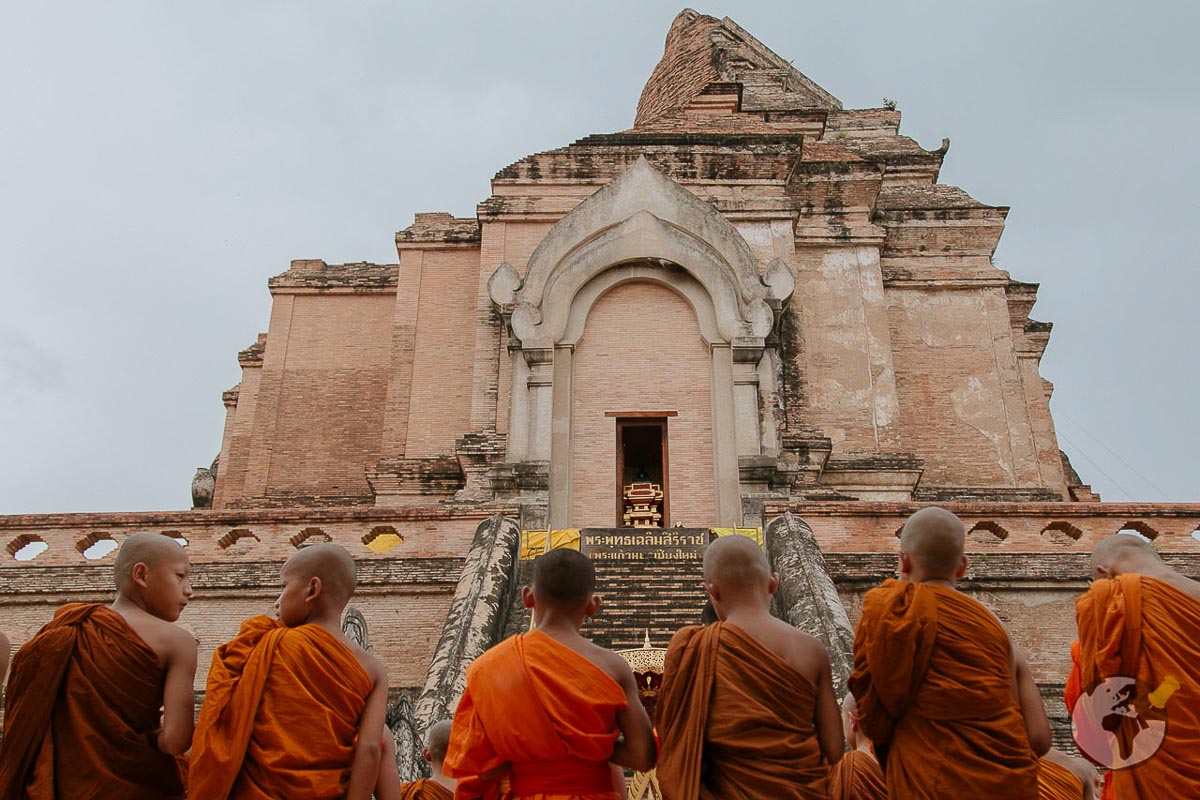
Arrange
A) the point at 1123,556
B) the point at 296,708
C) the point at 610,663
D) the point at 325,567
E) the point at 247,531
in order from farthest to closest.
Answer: the point at 247,531 < the point at 1123,556 < the point at 325,567 < the point at 610,663 < the point at 296,708

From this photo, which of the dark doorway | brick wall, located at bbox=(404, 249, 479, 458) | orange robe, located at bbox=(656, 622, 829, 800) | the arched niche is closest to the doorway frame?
the dark doorway

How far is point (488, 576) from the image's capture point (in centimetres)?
1024

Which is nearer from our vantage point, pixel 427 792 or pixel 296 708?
pixel 296 708

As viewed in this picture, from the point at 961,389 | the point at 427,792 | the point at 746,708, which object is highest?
the point at 961,389

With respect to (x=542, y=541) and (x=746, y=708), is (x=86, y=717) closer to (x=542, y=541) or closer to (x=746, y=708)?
(x=746, y=708)

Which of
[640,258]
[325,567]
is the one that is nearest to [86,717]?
[325,567]

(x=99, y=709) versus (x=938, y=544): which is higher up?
(x=938, y=544)

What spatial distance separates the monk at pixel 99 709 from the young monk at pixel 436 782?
125 cm

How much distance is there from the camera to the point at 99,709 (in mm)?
4254

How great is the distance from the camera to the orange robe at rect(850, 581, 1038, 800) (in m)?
4.04

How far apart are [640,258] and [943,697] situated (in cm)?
1235

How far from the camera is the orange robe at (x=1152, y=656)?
4.46 metres

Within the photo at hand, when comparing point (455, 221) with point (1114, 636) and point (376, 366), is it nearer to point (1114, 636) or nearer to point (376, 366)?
point (376, 366)

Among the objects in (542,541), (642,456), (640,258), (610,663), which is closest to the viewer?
(610,663)
